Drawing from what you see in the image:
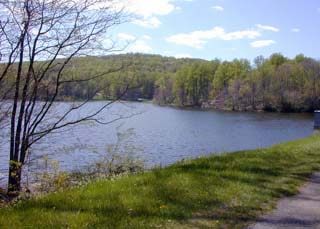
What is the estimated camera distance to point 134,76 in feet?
42.9

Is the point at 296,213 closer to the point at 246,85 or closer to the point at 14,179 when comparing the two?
the point at 14,179

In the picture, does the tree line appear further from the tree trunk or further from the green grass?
the green grass

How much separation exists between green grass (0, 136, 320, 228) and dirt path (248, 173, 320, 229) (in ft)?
0.63

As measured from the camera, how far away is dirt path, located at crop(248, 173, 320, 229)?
20.7 feet

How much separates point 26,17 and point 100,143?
18520mm

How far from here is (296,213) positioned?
700 centimetres

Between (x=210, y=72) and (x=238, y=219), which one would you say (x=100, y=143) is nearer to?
(x=238, y=219)

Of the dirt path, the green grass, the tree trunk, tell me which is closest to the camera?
the green grass

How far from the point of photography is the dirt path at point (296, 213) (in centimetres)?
632

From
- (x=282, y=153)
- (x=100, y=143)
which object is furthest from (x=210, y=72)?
(x=282, y=153)

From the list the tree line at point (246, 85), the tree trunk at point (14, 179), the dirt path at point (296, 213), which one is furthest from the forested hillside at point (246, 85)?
the dirt path at point (296, 213)

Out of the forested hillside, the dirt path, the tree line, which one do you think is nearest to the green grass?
the dirt path

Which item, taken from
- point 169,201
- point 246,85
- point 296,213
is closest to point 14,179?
point 169,201

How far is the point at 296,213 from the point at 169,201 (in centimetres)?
206
